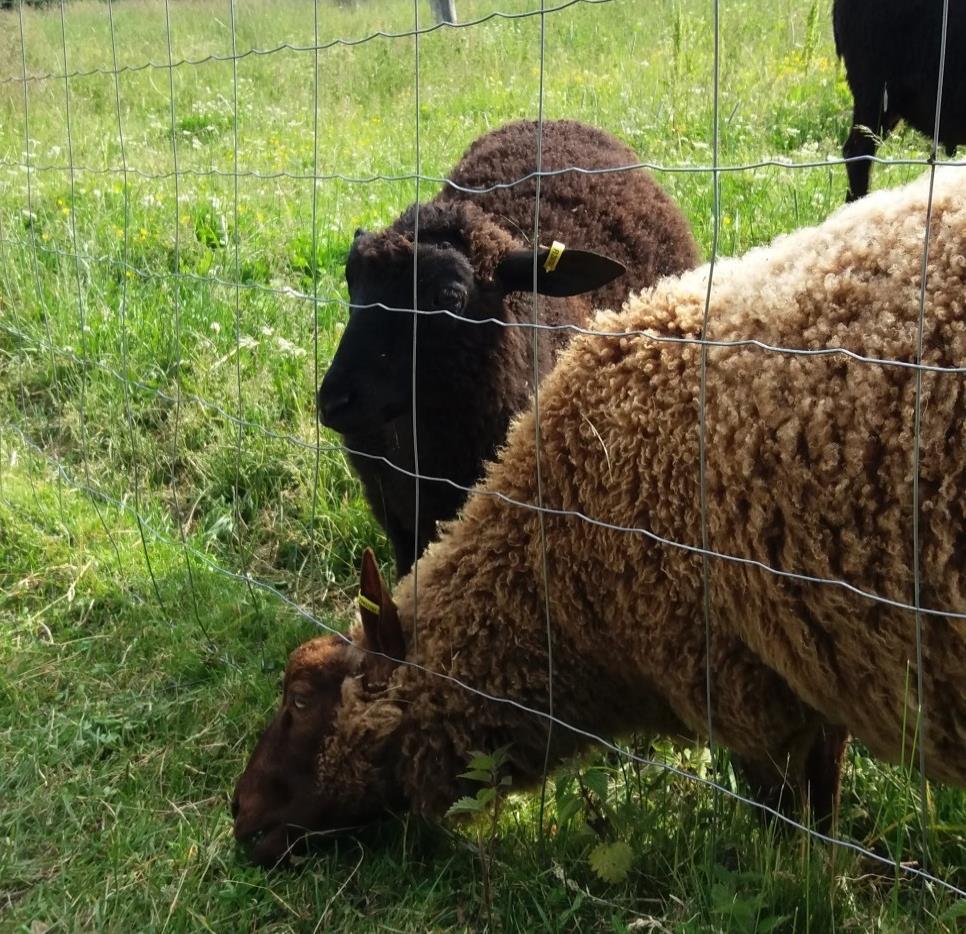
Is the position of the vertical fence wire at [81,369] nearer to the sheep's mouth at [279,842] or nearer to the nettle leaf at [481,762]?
the sheep's mouth at [279,842]

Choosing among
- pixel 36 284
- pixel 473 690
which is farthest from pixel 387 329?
pixel 36 284

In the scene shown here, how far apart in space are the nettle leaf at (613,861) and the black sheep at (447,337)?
4.38 feet

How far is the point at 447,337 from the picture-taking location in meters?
3.67

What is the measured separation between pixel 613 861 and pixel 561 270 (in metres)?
1.84

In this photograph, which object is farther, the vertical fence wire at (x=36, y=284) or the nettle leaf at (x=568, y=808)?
the vertical fence wire at (x=36, y=284)

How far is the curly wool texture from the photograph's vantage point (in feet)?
6.78

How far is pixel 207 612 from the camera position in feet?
12.3

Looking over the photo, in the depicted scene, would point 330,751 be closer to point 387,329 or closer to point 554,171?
point 387,329

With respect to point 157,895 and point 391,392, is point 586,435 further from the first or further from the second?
point 157,895

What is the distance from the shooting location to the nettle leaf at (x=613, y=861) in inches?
91.1

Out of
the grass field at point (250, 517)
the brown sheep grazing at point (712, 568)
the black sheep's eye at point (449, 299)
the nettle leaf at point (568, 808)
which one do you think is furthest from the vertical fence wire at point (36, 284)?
the nettle leaf at point (568, 808)

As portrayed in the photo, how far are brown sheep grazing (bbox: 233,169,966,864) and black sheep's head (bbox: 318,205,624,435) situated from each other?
81 cm

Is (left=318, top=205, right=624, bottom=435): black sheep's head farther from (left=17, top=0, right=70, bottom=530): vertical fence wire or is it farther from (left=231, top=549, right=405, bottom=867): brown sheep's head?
(left=17, top=0, right=70, bottom=530): vertical fence wire

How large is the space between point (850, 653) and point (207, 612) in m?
2.31
